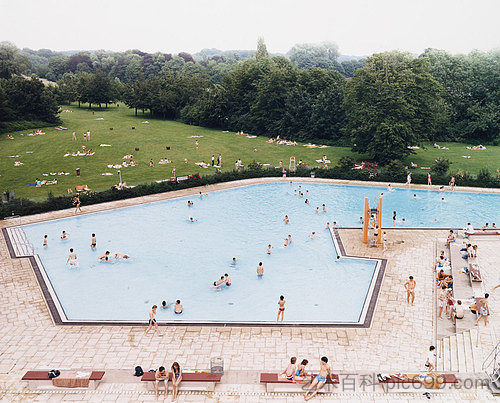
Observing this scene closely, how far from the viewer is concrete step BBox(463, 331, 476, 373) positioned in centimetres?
1282

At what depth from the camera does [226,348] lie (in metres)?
14.2

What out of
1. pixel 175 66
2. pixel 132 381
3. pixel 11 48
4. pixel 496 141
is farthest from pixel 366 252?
pixel 175 66

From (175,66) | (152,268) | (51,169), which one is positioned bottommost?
(152,268)

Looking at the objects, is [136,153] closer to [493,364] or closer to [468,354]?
[468,354]

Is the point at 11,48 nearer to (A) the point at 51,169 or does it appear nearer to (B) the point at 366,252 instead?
(A) the point at 51,169

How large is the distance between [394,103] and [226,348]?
101 feet

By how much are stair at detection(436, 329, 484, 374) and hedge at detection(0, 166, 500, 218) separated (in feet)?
74.5

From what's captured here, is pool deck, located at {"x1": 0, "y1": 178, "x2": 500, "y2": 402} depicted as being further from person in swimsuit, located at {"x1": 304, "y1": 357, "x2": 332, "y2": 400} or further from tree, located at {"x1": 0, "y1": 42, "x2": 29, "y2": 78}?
tree, located at {"x1": 0, "y1": 42, "x2": 29, "y2": 78}

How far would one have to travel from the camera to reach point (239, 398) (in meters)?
11.9

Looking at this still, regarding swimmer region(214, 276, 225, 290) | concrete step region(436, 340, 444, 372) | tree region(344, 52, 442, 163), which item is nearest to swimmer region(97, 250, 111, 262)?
swimmer region(214, 276, 225, 290)

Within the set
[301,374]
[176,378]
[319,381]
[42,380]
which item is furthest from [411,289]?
[42,380]

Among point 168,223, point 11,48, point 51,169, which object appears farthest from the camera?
point 11,48

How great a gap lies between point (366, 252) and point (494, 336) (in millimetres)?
8860

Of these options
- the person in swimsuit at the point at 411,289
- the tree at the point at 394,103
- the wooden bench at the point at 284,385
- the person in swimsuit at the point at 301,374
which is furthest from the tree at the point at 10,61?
the person in swimsuit at the point at 301,374
